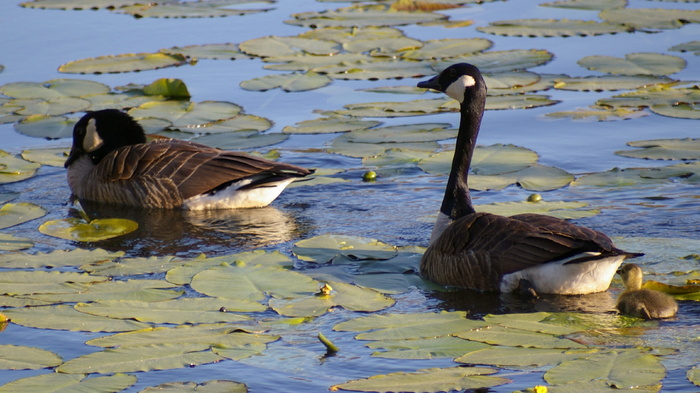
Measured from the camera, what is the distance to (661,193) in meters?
9.04

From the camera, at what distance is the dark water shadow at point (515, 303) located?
6.70 metres

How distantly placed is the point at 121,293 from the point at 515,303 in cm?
262

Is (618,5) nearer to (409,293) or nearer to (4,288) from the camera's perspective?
(409,293)

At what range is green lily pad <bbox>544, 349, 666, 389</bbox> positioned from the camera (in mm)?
5203

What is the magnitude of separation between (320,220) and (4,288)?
302cm

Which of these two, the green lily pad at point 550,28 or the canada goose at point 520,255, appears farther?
the green lily pad at point 550,28

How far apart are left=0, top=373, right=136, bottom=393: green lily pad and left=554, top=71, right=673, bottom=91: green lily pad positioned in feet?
26.4

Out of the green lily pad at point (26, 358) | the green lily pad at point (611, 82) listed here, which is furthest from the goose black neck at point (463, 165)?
the green lily pad at point (611, 82)

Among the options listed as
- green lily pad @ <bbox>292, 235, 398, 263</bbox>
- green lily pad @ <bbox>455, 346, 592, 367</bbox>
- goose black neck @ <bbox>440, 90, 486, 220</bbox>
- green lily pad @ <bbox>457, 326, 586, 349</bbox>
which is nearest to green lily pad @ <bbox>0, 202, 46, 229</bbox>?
green lily pad @ <bbox>292, 235, 398, 263</bbox>

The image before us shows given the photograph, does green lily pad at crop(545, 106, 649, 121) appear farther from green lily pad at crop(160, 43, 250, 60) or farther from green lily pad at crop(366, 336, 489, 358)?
green lily pad at crop(366, 336, 489, 358)

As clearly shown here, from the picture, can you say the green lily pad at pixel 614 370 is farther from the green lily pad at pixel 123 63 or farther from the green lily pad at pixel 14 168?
the green lily pad at pixel 123 63

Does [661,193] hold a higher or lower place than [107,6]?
lower

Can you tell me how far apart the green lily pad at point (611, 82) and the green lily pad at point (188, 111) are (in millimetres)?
3916

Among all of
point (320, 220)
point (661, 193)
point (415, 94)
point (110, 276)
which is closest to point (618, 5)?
point (415, 94)
